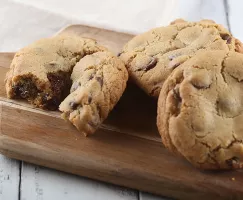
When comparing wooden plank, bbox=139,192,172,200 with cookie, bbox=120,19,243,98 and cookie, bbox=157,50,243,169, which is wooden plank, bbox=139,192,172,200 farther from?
cookie, bbox=120,19,243,98

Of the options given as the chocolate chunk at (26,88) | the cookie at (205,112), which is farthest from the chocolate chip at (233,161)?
the chocolate chunk at (26,88)

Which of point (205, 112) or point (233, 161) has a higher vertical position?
point (205, 112)

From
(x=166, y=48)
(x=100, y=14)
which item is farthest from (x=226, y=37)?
(x=100, y=14)

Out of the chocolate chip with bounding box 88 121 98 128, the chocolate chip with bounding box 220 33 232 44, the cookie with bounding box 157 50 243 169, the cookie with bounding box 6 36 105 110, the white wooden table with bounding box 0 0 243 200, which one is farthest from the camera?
the white wooden table with bounding box 0 0 243 200

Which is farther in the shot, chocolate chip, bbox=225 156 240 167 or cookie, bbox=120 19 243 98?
cookie, bbox=120 19 243 98

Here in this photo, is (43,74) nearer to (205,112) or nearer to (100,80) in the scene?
(100,80)

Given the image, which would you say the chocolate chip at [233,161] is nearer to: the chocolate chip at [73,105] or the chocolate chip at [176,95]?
the chocolate chip at [176,95]

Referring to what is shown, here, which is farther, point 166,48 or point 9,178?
point 166,48

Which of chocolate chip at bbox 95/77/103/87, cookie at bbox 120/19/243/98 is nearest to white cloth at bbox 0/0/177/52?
cookie at bbox 120/19/243/98
